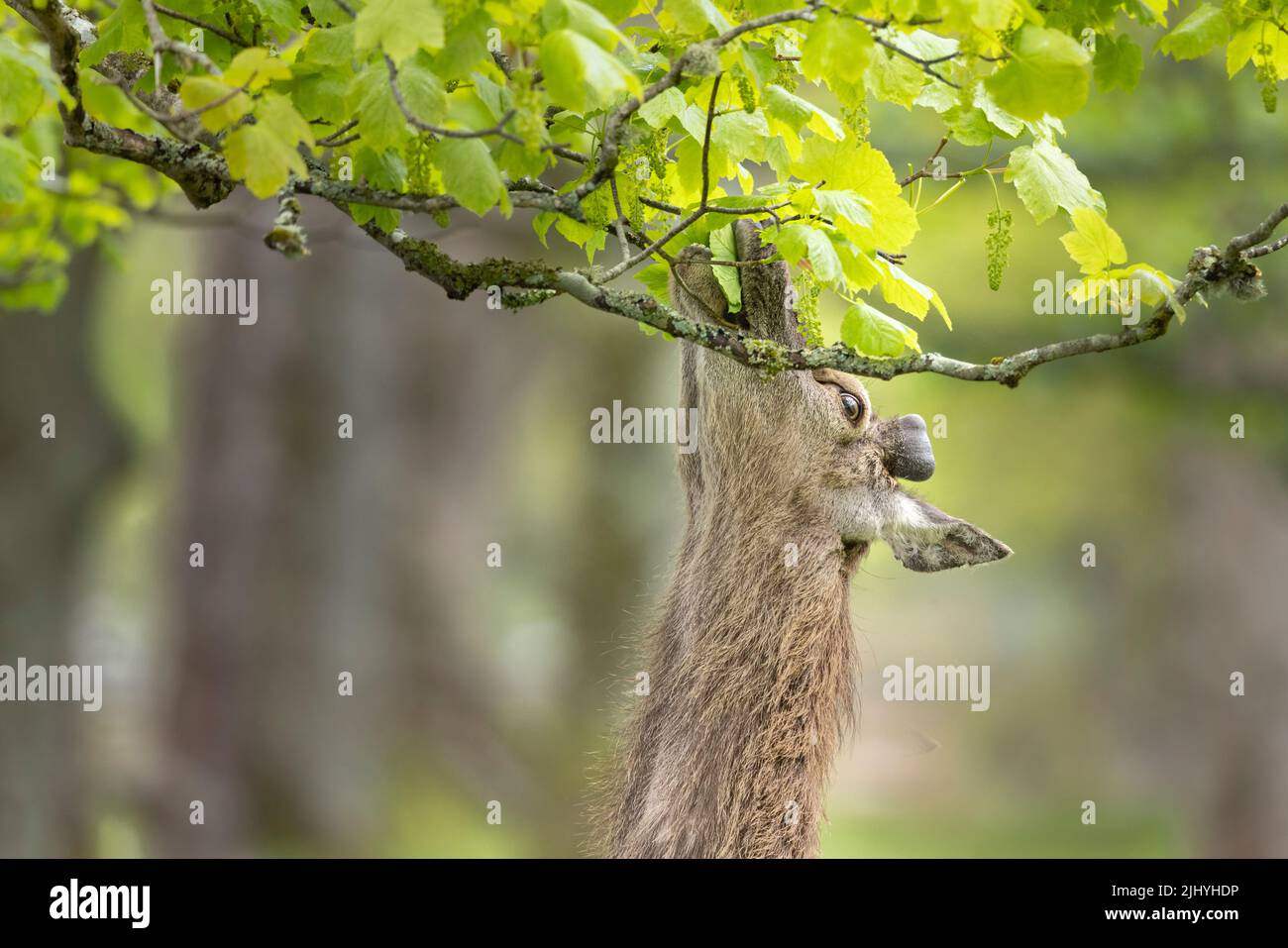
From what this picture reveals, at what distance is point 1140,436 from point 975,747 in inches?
422

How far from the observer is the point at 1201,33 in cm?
353

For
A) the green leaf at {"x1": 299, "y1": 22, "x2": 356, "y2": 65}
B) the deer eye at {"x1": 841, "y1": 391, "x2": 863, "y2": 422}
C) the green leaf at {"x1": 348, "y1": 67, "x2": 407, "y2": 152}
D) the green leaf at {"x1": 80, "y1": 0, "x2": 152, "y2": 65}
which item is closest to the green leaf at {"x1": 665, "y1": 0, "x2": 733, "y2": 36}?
the green leaf at {"x1": 348, "y1": 67, "x2": 407, "y2": 152}

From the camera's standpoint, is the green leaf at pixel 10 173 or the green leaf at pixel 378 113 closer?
the green leaf at pixel 378 113

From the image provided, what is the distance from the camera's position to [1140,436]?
13211 mm

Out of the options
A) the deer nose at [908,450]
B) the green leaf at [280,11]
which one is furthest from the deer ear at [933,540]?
the green leaf at [280,11]

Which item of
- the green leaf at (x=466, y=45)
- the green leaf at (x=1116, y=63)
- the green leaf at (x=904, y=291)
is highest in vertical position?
the green leaf at (x=1116, y=63)

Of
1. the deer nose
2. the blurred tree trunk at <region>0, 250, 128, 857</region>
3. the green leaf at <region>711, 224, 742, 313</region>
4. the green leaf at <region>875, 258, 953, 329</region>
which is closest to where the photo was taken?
the green leaf at <region>875, 258, 953, 329</region>

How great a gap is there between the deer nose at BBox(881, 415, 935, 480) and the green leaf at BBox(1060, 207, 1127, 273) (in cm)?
164

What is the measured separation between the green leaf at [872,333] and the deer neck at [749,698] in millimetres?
1497

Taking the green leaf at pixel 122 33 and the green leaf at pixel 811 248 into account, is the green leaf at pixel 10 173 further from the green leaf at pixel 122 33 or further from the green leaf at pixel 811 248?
the green leaf at pixel 811 248

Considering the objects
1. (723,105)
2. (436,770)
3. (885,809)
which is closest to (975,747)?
(885,809)

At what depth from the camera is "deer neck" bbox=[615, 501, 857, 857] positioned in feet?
15.9

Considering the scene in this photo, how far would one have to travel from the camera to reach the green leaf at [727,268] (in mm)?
4254

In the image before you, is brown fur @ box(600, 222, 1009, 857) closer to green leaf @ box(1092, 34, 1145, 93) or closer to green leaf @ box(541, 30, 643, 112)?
green leaf @ box(1092, 34, 1145, 93)
